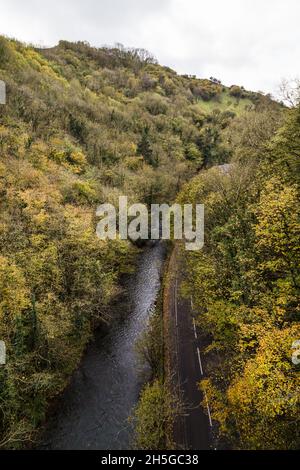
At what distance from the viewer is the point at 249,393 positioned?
15641mm

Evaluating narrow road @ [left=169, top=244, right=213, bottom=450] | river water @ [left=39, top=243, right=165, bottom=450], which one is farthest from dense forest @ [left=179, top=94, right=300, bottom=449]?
river water @ [left=39, top=243, right=165, bottom=450]

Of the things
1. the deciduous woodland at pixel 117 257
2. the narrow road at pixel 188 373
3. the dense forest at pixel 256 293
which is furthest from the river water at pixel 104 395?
the dense forest at pixel 256 293

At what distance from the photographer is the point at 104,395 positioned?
2392cm

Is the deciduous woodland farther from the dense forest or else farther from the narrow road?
the narrow road

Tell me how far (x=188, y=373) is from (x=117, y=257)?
641 inches

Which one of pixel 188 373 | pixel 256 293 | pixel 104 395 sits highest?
pixel 256 293

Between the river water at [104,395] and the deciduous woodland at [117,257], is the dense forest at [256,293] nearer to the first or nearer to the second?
the deciduous woodland at [117,257]

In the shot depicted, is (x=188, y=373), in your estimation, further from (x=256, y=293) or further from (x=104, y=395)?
(x=256, y=293)

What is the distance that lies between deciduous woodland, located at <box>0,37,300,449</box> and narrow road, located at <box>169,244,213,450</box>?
4.51 feet

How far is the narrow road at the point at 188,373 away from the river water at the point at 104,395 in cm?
309

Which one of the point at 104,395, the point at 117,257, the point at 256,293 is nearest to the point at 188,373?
the point at 104,395

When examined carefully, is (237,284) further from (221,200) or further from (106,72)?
(106,72)

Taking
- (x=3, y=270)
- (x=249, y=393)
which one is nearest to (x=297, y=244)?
(x=249, y=393)

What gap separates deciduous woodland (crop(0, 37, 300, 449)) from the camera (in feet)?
56.4
